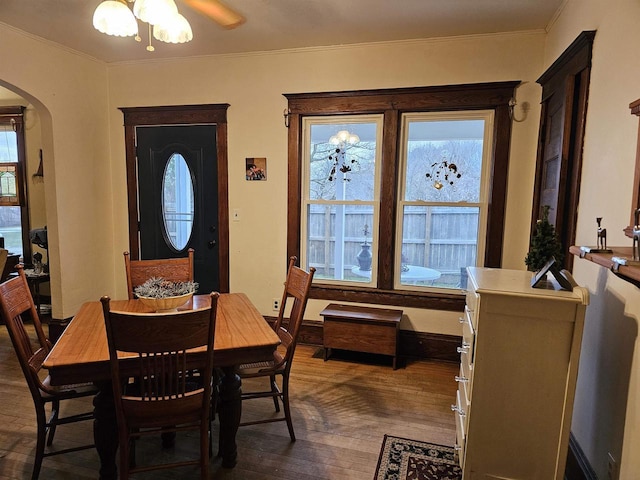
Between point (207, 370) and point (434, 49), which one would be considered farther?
point (434, 49)

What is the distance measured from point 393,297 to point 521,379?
190cm

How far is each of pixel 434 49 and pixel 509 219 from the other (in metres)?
1.56

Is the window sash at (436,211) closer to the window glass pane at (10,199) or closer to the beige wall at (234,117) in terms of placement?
the beige wall at (234,117)

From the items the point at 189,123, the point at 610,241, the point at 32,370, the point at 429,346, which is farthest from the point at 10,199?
the point at 610,241

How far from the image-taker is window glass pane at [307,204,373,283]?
363 centimetres

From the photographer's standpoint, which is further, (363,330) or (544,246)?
(363,330)

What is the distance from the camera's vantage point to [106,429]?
1.80m

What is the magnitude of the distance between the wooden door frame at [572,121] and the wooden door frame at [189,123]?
110 inches

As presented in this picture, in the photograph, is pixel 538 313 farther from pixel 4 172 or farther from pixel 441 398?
pixel 4 172

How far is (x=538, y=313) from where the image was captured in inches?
61.3

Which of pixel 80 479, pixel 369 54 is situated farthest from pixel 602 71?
pixel 80 479

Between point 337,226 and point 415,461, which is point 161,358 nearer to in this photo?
point 415,461

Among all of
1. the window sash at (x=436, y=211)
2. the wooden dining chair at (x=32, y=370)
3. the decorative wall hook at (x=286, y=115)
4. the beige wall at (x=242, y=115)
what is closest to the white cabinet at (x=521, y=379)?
the beige wall at (x=242, y=115)

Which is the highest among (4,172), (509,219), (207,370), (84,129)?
(84,129)
